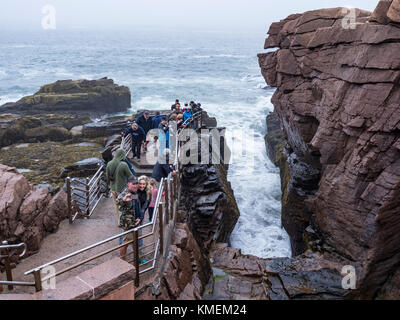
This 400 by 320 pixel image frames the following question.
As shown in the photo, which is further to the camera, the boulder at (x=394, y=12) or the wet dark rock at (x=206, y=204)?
the wet dark rock at (x=206, y=204)

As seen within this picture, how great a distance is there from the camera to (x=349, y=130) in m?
11.6

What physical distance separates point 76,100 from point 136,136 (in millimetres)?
26430

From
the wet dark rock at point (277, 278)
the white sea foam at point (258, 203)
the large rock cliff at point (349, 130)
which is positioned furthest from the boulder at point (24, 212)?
the white sea foam at point (258, 203)

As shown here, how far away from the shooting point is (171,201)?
9.77 m

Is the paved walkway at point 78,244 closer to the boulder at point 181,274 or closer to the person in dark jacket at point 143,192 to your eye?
the boulder at point 181,274

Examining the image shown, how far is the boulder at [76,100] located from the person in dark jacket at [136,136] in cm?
2428

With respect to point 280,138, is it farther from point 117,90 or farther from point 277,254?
point 117,90

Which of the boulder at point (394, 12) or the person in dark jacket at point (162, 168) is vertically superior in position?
the boulder at point (394, 12)

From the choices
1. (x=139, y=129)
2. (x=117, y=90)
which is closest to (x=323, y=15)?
(x=139, y=129)

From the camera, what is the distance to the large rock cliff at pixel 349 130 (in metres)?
10.6

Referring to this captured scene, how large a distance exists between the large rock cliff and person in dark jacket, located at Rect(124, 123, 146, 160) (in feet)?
21.0

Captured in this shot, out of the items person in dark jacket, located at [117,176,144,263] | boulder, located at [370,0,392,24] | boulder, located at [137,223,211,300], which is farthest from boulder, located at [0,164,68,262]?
boulder, located at [370,0,392,24]
